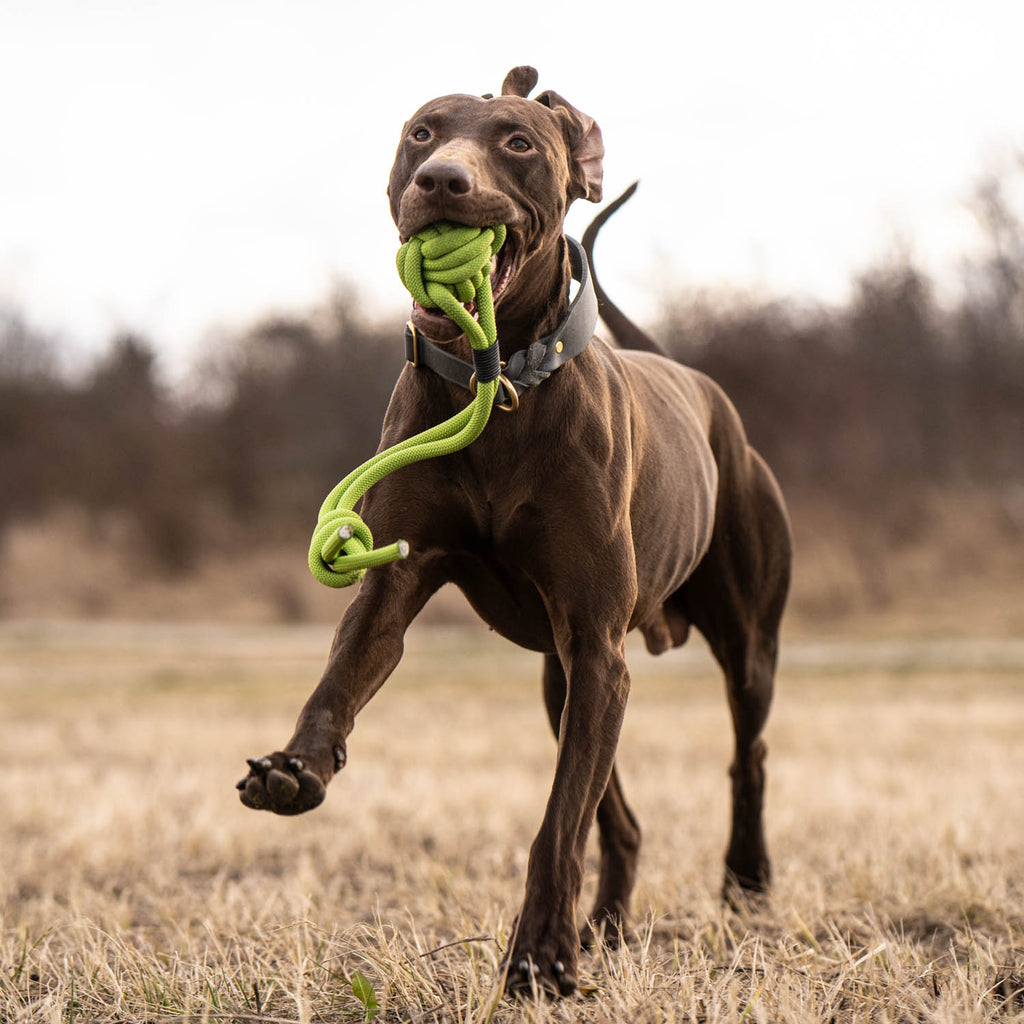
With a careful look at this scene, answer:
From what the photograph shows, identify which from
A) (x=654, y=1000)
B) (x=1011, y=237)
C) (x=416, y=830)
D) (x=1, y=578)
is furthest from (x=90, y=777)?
(x=1011, y=237)

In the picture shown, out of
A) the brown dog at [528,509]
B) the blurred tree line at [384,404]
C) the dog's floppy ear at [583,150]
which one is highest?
the blurred tree line at [384,404]

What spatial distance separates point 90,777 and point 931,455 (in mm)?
21683

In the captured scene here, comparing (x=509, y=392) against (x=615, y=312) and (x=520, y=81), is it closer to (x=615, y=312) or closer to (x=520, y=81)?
(x=520, y=81)

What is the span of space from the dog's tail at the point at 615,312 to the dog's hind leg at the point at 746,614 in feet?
1.94

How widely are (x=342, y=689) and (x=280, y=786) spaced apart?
351 millimetres

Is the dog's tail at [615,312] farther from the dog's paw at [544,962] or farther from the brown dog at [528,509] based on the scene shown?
the dog's paw at [544,962]

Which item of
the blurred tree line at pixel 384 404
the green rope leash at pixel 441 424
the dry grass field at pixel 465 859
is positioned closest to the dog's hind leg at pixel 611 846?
the dry grass field at pixel 465 859

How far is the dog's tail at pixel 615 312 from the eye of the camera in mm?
4230

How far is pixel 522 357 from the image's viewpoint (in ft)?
10.0

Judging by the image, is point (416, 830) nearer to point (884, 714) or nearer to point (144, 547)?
point (884, 714)

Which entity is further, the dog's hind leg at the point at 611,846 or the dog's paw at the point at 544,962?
the dog's hind leg at the point at 611,846

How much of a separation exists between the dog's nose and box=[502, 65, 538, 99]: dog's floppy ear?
0.86 m

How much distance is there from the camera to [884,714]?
37.0 ft

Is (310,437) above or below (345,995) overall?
above
